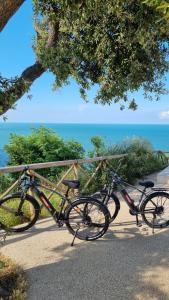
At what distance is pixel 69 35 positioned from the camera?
8.84 m

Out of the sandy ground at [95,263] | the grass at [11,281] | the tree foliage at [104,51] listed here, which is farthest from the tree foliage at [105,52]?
the grass at [11,281]

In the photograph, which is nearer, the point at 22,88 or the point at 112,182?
the point at 22,88

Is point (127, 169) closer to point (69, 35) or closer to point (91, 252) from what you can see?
point (69, 35)

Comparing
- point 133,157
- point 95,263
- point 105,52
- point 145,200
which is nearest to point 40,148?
point 133,157

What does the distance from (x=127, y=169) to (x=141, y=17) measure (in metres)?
6.67

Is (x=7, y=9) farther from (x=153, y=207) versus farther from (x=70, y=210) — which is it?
(x=153, y=207)

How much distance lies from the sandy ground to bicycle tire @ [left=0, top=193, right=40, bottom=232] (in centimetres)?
19

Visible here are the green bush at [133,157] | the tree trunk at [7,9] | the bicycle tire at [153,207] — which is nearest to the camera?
the tree trunk at [7,9]

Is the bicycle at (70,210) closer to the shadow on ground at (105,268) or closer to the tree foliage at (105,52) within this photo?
the shadow on ground at (105,268)

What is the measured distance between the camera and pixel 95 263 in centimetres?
514

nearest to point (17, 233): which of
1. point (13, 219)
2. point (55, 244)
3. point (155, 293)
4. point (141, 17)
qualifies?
point (13, 219)

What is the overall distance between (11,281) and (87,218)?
2.00 metres

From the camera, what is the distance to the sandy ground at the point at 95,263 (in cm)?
430

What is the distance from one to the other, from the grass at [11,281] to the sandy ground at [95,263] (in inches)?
4.7
